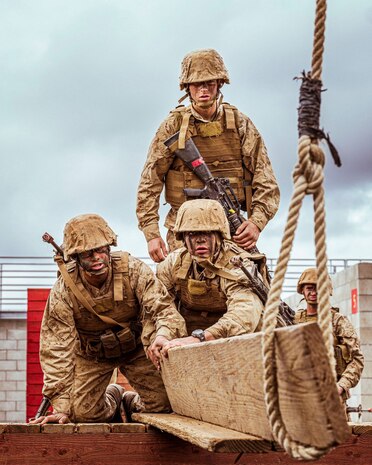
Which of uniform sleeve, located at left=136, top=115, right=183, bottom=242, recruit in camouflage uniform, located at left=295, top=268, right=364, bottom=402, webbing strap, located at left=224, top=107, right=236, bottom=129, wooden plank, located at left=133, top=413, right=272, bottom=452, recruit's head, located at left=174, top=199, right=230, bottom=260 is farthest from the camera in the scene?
recruit in camouflage uniform, located at left=295, top=268, right=364, bottom=402

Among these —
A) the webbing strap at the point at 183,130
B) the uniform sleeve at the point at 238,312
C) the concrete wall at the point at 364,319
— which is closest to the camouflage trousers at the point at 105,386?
the uniform sleeve at the point at 238,312

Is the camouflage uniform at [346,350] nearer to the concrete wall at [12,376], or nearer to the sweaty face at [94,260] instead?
the sweaty face at [94,260]

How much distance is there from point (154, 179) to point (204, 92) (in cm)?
81

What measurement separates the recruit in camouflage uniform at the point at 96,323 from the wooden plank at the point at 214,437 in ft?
3.96

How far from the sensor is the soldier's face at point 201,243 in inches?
276

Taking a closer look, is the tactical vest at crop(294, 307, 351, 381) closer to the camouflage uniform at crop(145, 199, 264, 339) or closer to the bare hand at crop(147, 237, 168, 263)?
the bare hand at crop(147, 237, 168, 263)

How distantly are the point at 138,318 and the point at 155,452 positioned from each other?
143cm

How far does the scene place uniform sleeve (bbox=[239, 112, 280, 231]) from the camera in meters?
8.19

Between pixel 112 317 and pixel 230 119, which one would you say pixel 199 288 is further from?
pixel 230 119

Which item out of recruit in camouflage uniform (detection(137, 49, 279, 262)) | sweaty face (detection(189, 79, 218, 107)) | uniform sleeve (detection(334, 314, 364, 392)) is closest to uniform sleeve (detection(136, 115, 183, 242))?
recruit in camouflage uniform (detection(137, 49, 279, 262))

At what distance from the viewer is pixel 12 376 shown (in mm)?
22828

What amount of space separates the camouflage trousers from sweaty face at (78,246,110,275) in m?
0.96

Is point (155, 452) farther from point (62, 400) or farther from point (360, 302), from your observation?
point (360, 302)

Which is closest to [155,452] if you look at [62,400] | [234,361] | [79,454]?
[79,454]
